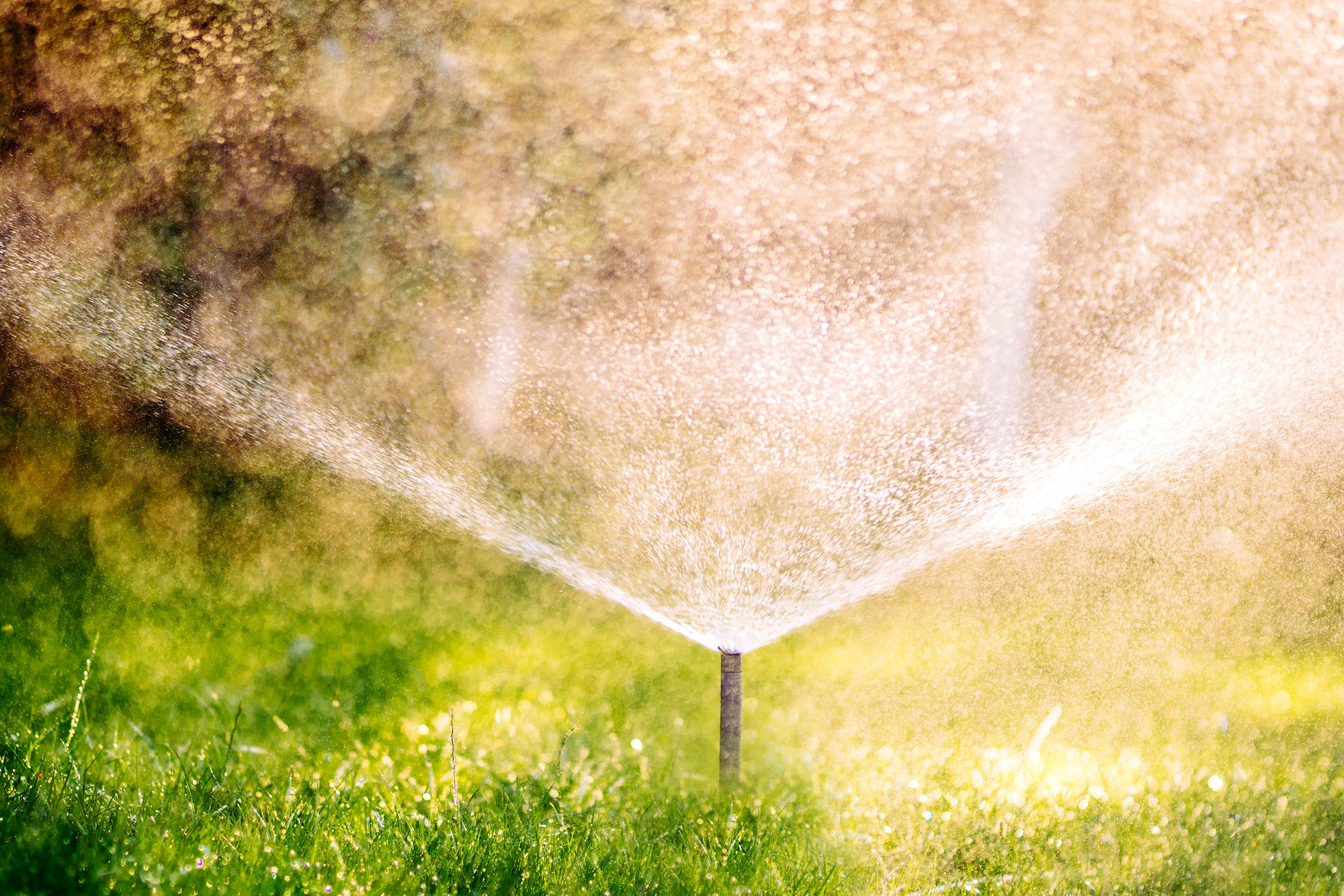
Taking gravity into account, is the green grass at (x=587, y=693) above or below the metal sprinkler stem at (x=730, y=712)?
below

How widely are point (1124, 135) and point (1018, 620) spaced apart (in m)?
1.49

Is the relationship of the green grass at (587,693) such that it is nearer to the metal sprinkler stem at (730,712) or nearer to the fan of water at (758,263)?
the metal sprinkler stem at (730,712)

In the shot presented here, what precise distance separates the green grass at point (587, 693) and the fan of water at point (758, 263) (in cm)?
28

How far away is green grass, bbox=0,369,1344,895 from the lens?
7.72 feet

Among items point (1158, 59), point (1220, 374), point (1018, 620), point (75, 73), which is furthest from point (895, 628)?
point (75, 73)

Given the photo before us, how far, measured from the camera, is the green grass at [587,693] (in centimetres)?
235

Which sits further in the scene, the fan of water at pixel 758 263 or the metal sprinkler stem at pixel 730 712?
the fan of water at pixel 758 263

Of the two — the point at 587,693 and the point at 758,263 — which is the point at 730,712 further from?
the point at 758,263

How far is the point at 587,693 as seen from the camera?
9.91ft

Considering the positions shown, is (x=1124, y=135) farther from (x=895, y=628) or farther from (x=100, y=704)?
(x=100, y=704)

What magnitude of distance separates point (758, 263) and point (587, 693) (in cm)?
135

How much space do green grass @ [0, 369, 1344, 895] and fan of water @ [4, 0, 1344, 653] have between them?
0.92 feet

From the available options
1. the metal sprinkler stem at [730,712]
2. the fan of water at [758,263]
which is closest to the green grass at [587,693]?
the metal sprinkler stem at [730,712]

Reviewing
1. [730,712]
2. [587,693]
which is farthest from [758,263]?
[587,693]
